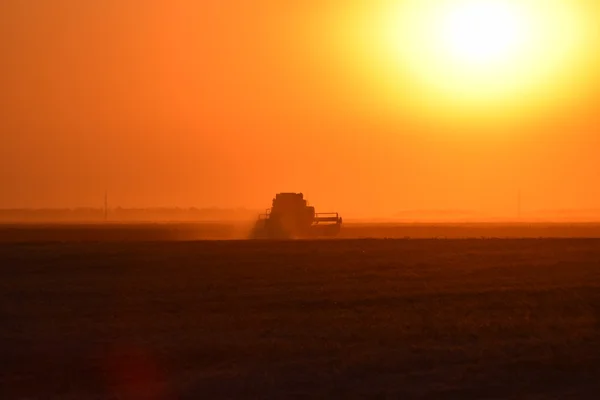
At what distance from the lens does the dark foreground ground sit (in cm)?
1886

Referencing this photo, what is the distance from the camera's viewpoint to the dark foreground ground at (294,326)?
61.9 ft

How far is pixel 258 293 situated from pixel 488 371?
33.0 ft

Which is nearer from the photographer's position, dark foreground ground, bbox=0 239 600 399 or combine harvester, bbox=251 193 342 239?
dark foreground ground, bbox=0 239 600 399

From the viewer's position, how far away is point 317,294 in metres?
28.5

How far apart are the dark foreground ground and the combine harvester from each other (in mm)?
37989

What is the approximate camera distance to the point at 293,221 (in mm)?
77250

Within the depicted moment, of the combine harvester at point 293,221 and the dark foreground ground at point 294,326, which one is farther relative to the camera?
the combine harvester at point 293,221

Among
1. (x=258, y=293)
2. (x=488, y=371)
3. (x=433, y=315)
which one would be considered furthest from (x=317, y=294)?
(x=488, y=371)

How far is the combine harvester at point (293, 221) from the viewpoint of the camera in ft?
252

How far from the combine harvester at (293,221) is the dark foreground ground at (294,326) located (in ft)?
125

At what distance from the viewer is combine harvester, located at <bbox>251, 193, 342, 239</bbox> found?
76.7 m

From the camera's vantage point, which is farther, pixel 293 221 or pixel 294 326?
pixel 293 221

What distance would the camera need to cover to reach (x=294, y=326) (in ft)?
78.4

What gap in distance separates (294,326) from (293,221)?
53.4 m
